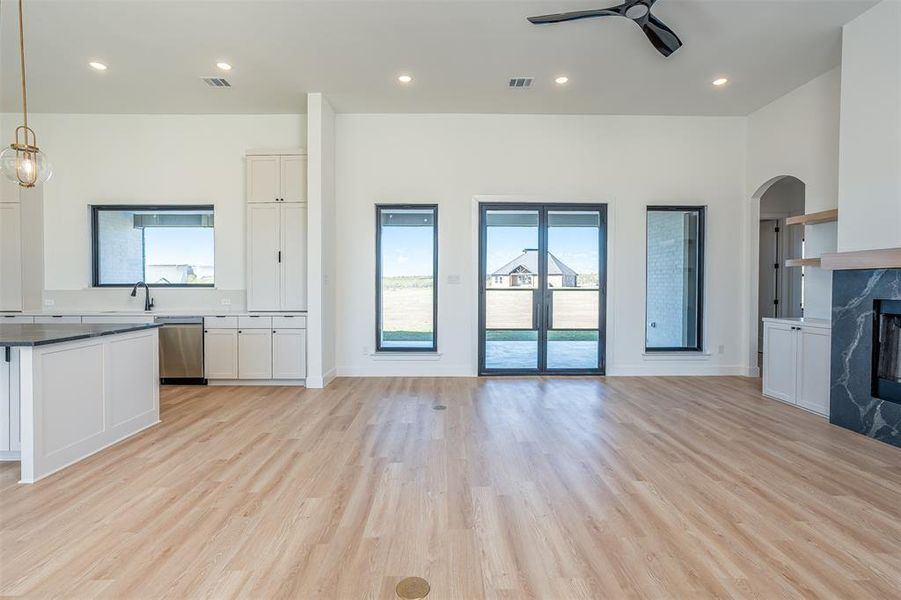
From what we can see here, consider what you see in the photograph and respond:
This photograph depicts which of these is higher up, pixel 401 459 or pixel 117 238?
pixel 117 238

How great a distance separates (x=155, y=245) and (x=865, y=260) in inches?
310

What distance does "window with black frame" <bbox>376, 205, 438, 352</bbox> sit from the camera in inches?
221

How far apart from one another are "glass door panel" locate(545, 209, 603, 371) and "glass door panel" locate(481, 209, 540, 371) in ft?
0.73

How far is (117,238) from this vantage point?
566cm

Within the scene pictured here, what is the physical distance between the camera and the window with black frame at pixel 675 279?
225 inches

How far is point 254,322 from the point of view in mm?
5117

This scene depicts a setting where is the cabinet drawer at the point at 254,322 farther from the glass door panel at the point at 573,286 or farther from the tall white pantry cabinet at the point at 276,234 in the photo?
the glass door panel at the point at 573,286

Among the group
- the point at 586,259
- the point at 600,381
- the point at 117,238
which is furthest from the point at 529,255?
the point at 117,238

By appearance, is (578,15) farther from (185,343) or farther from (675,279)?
(185,343)

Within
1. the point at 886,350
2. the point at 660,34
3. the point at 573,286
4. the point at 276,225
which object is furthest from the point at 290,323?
the point at 886,350

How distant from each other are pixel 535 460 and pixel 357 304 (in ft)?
11.3

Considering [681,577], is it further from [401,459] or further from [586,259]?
[586,259]

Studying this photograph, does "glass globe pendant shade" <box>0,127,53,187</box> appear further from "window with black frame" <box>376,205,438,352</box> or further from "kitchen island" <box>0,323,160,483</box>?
"window with black frame" <box>376,205,438,352</box>

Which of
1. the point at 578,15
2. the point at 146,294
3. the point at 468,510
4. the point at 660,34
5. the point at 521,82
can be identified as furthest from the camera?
the point at 146,294
